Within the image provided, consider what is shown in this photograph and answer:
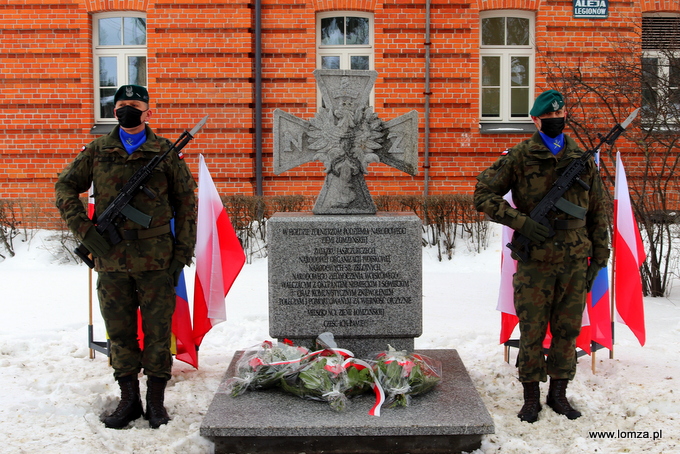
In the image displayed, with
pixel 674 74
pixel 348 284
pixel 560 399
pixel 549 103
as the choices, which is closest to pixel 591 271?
pixel 560 399

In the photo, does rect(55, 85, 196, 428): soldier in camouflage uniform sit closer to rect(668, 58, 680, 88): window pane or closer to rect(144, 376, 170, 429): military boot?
rect(144, 376, 170, 429): military boot

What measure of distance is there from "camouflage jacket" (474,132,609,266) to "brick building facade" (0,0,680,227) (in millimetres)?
6573

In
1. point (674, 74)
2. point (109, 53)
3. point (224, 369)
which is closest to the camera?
point (224, 369)

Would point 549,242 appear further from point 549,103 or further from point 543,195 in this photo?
point 549,103

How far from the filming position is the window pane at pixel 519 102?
11.1m

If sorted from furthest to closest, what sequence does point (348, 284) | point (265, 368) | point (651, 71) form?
point (651, 71) → point (348, 284) → point (265, 368)

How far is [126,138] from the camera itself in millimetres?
4066

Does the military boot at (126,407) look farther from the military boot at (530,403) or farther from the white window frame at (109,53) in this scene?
the white window frame at (109,53)

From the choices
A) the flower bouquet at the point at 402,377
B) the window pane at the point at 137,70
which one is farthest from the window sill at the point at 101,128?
the flower bouquet at the point at 402,377

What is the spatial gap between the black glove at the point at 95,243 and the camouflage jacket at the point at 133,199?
0.04 metres

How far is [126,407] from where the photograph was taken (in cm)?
404

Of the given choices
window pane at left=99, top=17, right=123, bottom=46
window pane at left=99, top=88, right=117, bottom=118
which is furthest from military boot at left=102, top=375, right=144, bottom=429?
window pane at left=99, top=17, right=123, bottom=46

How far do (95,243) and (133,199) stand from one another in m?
0.33

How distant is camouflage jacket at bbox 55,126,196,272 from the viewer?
12.9 ft
